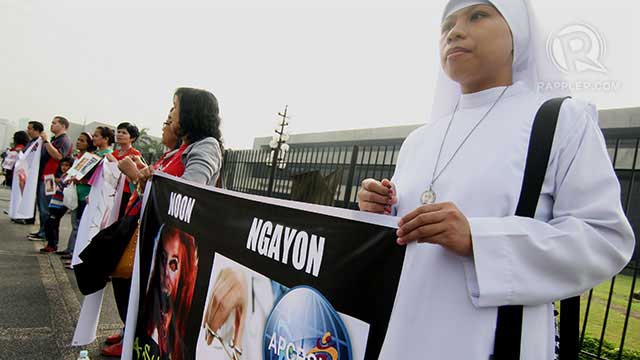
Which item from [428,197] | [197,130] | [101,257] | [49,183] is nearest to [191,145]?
[197,130]

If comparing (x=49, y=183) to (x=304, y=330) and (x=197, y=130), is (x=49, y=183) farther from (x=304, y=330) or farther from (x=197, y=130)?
(x=304, y=330)

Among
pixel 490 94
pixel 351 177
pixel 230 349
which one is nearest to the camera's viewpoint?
pixel 490 94

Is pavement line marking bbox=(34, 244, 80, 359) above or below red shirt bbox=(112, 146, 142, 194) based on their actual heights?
below

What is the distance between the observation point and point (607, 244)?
1050 millimetres

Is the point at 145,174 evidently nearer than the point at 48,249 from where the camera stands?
Yes

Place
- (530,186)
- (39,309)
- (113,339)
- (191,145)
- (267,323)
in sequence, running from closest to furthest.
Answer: (530,186)
(267,323)
(191,145)
(113,339)
(39,309)

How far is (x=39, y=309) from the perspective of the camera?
400 cm

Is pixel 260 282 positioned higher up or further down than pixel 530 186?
further down

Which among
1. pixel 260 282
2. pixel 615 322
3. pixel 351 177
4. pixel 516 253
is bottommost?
pixel 615 322

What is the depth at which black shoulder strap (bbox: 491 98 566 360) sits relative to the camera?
41.3 inches

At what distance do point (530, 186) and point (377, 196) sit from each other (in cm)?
45

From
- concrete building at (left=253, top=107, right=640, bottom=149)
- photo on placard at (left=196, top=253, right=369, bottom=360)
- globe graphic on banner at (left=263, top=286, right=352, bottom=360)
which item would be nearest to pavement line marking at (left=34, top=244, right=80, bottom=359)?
photo on placard at (left=196, top=253, right=369, bottom=360)

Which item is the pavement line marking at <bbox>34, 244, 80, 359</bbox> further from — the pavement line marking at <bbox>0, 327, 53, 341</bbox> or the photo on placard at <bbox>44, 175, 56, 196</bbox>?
the photo on placard at <bbox>44, 175, 56, 196</bbox>

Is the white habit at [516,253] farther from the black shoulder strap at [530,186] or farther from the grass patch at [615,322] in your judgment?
the grass patch at [615,322]
